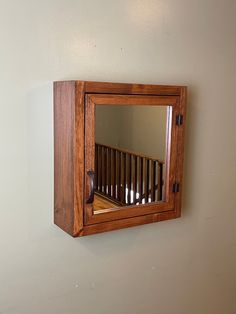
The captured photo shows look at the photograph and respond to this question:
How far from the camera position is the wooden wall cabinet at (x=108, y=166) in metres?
1.11

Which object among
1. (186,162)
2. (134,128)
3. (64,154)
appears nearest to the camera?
(64,154)

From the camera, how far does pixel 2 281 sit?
1185mm

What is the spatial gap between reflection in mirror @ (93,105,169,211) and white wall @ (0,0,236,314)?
0.17m

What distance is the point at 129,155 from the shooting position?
1.32m

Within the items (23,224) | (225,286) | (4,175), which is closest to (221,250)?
(225,286)

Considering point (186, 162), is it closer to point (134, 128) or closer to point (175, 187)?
point (175, 187)

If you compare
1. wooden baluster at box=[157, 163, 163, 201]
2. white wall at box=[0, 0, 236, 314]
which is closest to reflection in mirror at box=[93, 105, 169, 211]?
wooden baluster at box=[157, 163, 163, 201]

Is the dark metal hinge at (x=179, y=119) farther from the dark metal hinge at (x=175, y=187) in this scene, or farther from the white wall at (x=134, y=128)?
the dark metal hinge at (x=175, y=187)

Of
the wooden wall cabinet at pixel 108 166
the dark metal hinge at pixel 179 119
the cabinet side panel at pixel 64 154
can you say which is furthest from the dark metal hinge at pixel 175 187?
the cabinet side panel at pixel 64 154

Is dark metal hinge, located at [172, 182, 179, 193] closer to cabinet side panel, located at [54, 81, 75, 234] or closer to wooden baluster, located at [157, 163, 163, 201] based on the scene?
wooden baluster, located at [157, 163, 163, 201]

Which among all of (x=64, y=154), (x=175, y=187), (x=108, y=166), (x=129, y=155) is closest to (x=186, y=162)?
(x=175, y=187)

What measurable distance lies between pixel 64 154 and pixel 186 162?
2.10 ft

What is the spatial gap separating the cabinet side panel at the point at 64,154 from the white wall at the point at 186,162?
45 millimetres

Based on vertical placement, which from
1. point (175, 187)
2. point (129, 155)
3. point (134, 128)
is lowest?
point (175, 187)
